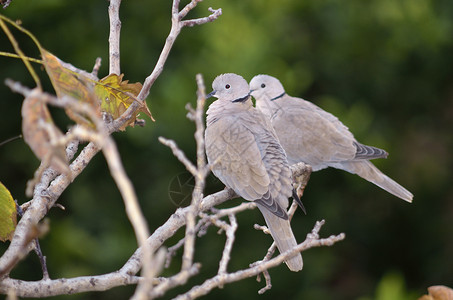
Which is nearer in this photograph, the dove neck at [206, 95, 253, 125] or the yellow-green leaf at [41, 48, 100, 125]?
the yellow-green leaf at [41, 48, 100, 125]

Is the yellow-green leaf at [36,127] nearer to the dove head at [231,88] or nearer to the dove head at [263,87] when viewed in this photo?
the dove head at [231,88]

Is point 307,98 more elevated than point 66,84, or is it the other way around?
point 66,84

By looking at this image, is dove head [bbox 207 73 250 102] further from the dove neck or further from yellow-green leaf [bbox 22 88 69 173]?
yellow-green leaf [bbox 22 88 69 173]

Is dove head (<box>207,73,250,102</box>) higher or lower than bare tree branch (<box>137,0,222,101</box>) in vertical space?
lower

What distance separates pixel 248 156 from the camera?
4.44 ft

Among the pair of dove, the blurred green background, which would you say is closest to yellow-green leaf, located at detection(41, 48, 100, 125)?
the pair of dove

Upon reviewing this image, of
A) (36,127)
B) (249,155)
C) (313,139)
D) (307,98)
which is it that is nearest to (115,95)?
(36,127)

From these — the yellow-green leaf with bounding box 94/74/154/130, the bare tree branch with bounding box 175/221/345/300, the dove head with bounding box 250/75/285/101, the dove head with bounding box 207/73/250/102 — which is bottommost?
the bare tree branch with bounding box 175/221/345/300

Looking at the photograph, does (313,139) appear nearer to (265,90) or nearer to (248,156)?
(265,90)

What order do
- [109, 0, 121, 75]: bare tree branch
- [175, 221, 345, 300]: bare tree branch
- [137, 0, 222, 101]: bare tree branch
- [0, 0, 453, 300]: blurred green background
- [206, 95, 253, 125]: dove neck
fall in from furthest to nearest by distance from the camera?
[0, 0, 453, 300]: blurred green background, [206, 95, 253, 125]: dove neck, [109, 0, 121, 75]: bare tree branch, [137, 0, 222, 101]: bare tree branch, [175, 221, 345, 300]: bare tree branch

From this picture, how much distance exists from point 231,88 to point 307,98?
1728 millimetres

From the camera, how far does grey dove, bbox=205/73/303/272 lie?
1.32 metres

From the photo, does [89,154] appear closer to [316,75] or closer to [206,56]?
[206,56]

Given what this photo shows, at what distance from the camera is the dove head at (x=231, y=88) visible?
54.1 inches
